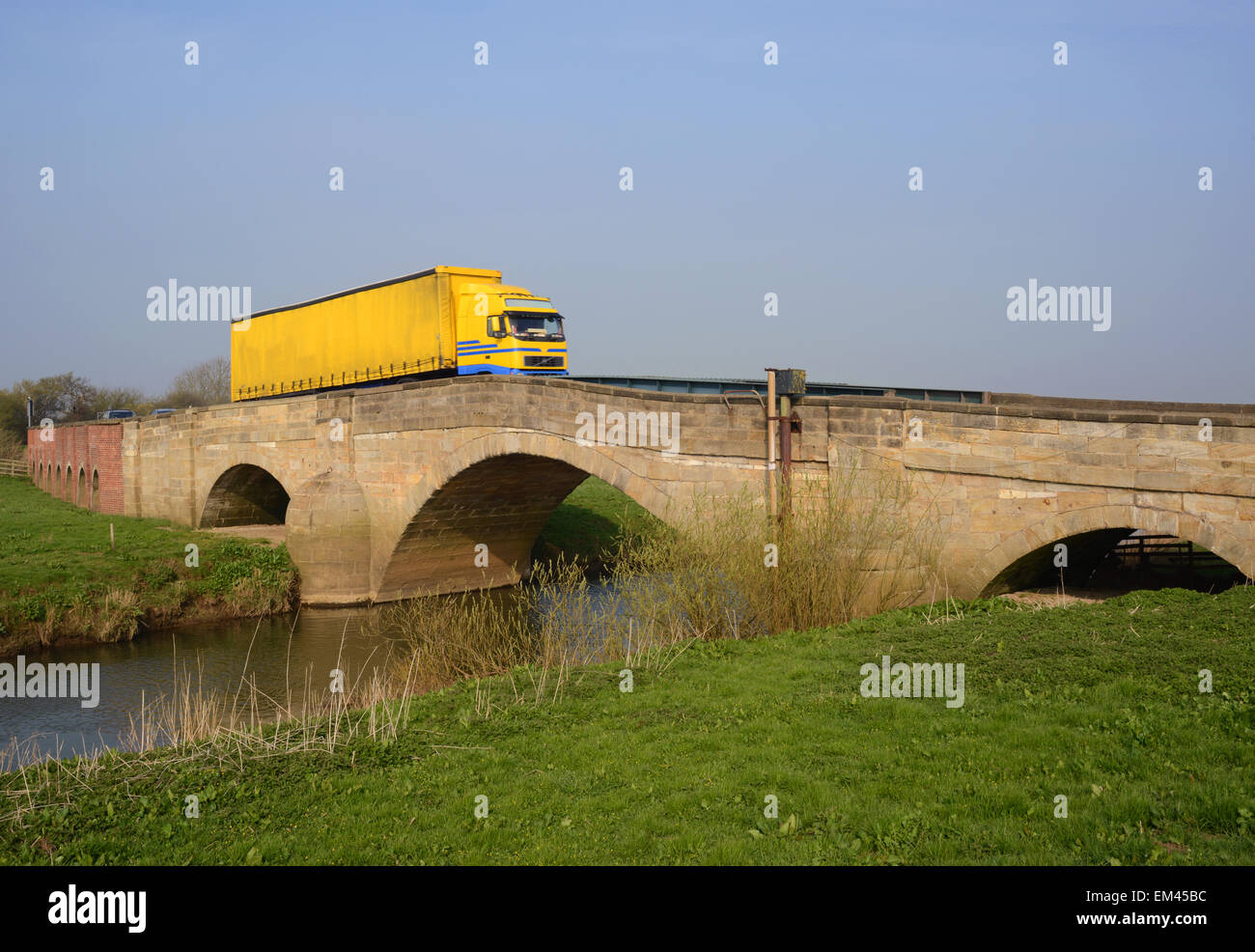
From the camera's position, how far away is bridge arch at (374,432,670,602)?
2002 centimetres

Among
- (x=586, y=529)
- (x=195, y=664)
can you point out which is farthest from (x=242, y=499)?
(x=195, y=664)

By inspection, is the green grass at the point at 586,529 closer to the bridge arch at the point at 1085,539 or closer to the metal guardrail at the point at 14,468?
the bridge arch at the point at 1085,539

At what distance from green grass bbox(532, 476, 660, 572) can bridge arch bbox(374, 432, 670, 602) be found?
2.00 meters

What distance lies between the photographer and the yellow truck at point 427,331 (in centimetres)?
2314

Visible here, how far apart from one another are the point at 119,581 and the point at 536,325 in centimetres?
1080

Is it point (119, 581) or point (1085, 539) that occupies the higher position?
point (1085, 539)

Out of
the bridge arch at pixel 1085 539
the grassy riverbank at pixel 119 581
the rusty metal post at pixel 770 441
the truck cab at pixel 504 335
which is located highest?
the truck cab at pixel 504 335

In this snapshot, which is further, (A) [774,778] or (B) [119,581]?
(B) [119,581]

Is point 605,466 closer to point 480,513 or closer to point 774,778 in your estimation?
point 480,513

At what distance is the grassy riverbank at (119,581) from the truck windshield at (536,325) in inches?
311

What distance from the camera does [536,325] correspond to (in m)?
23.5

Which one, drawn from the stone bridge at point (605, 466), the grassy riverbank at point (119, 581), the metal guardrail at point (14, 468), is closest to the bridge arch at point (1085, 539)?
the stone bridge at point (605, 466)
